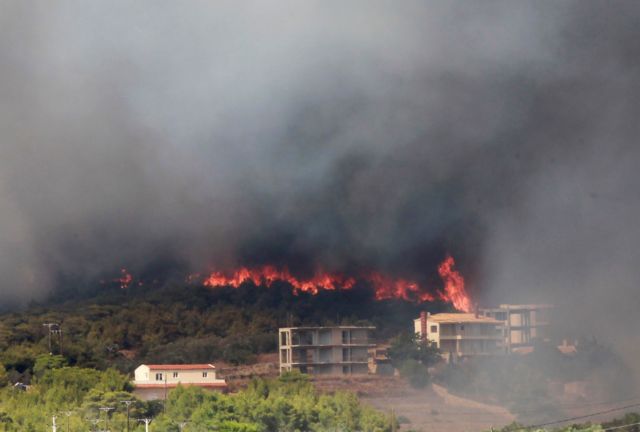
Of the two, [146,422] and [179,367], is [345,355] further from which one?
[146,422]

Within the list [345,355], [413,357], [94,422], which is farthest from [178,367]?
[94,422]

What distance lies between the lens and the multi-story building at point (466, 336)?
347 ft

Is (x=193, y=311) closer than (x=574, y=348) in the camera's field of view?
No

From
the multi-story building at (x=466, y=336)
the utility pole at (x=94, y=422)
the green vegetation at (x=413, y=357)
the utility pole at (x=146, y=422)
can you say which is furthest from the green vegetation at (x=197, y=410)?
the multi-story building at (x=466, y=336)

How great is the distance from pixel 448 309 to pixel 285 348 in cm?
1400

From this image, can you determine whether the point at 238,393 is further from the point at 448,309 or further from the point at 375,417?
the point at 448,309

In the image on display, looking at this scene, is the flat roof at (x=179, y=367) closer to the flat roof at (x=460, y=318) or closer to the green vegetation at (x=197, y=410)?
the green vegetation at (x=197, y=410)

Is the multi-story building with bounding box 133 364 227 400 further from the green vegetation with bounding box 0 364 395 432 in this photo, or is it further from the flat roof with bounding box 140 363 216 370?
the green vegetation with bounding box 0 364 395 432

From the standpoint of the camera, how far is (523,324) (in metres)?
107

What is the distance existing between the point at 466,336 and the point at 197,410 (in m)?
23.6

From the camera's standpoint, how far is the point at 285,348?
4146 inches

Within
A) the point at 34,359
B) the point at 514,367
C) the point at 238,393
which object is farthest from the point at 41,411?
the point at 514,367

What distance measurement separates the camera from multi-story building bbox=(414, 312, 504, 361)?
347 feet

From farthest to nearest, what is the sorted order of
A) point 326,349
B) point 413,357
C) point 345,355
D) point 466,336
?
1. point 466,336
2. point 326,349
3. point 345,355
4. point 413,357
